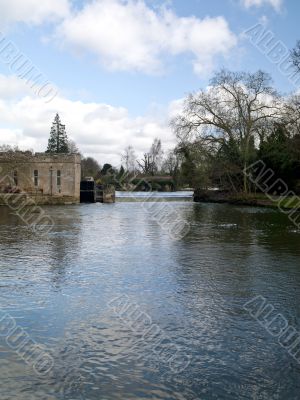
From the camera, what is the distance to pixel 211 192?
5434 centimetres

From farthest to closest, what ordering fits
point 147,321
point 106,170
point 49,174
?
1. point 106,170
2. point 49,174
3. point 147,321

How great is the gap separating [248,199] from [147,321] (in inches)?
1518

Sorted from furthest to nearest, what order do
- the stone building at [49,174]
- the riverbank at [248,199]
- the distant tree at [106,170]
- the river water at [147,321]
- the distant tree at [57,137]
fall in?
the distant tree at [106,170], the distant tree at [57,137], the stone building at [49,174], the riverbank at [248,199], the river water at [147,321]

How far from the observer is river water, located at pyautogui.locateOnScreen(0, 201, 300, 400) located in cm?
480

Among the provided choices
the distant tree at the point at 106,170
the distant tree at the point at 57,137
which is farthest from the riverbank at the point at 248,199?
the distant tree at the point at 106,170

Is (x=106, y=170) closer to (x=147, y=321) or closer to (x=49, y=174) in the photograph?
(x=49, y=174)

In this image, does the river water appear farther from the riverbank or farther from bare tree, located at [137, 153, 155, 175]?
bare tree, located at [137, 153, 155, 175]

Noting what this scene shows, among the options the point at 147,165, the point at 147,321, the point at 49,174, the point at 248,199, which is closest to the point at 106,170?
the point at 147,165

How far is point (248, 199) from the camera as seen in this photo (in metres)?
44.1

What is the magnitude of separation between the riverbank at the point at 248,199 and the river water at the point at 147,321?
24.0 metres

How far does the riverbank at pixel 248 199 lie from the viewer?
3757cm

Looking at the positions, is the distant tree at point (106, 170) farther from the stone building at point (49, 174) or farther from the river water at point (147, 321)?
the river water at point (147, 321)

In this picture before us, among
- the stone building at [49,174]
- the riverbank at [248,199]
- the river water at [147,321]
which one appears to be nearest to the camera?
the river water at [147,321]

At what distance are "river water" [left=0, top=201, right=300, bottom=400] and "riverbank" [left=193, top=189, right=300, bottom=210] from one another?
24005 mm
